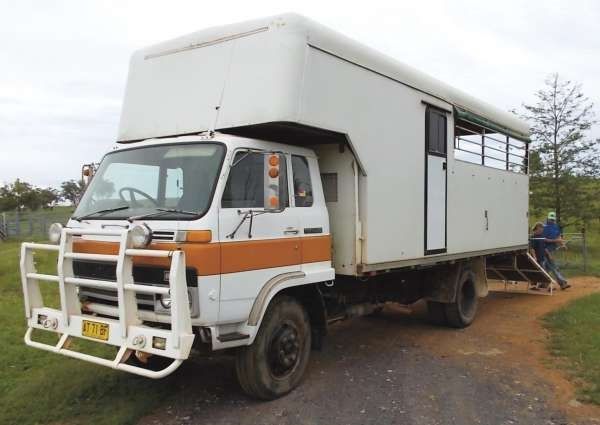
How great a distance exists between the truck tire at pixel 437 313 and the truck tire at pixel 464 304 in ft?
0.21

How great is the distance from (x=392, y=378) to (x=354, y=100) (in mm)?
3012

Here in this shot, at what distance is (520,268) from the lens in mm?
10898

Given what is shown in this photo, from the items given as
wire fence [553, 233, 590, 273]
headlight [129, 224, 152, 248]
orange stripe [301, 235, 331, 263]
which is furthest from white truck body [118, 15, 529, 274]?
wire fence [553, 233, 590, 273]

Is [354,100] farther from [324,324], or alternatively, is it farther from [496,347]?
[496,347]

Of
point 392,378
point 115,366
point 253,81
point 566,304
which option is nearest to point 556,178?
point 566,304

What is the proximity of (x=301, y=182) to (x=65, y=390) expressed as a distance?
3.04 meters

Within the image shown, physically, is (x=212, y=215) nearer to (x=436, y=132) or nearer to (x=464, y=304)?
(x=436, y=132)

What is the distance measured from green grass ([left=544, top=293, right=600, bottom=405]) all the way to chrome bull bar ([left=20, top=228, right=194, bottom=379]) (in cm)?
392

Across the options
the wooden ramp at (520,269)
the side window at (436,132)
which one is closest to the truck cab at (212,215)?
the side window at (436,132)

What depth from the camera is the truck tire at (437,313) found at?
827 cm

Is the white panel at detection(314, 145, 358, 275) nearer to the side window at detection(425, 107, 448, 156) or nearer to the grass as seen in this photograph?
the side window at detection(425, 107, 448, 156)

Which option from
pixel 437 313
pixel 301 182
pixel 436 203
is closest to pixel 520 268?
pixel 437 313

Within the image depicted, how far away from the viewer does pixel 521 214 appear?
9.94 m

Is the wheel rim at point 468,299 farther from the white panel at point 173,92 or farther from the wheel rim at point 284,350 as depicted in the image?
the white panel at point 173,92
